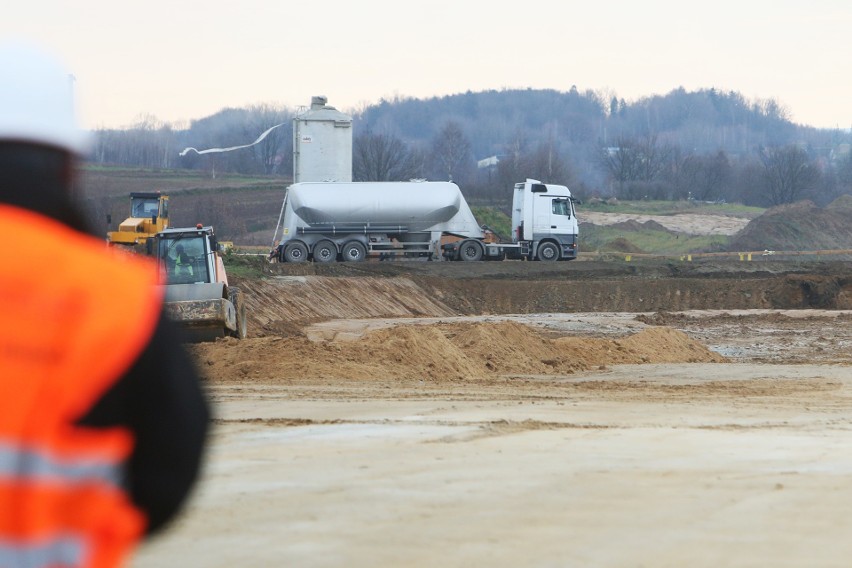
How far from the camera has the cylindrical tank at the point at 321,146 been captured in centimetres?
4812

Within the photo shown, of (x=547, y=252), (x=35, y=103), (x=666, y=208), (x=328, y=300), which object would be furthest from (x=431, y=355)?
(x=666, y=208)

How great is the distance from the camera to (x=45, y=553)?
1952mm

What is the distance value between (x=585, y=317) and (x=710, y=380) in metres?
14.4

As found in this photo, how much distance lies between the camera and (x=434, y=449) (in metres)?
8.66

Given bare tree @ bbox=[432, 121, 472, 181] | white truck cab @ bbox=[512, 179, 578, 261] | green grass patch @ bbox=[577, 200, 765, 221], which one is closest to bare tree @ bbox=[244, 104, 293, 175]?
bare tree @ bbox=[432, 121, 472, 181]

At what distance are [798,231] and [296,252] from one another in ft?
122

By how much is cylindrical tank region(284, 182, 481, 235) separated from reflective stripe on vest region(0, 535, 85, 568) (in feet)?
127

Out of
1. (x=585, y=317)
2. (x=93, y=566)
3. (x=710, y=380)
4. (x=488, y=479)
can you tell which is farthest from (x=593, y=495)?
(x=585, y=317)

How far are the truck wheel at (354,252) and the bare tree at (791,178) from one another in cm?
8197

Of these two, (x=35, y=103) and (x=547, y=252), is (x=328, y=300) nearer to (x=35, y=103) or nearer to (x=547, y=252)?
(x=547, y=252)

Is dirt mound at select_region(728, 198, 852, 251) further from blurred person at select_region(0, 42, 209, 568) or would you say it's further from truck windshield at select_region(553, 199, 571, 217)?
blurred person at select_region(0, 42, 209, 568)

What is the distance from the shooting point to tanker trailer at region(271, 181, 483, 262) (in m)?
40.7

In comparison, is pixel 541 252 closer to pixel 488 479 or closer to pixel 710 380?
pixel 710 380

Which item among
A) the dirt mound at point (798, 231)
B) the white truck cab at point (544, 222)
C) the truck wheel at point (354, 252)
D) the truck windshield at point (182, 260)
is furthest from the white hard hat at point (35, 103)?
the dirt mound at point (798, 231)
